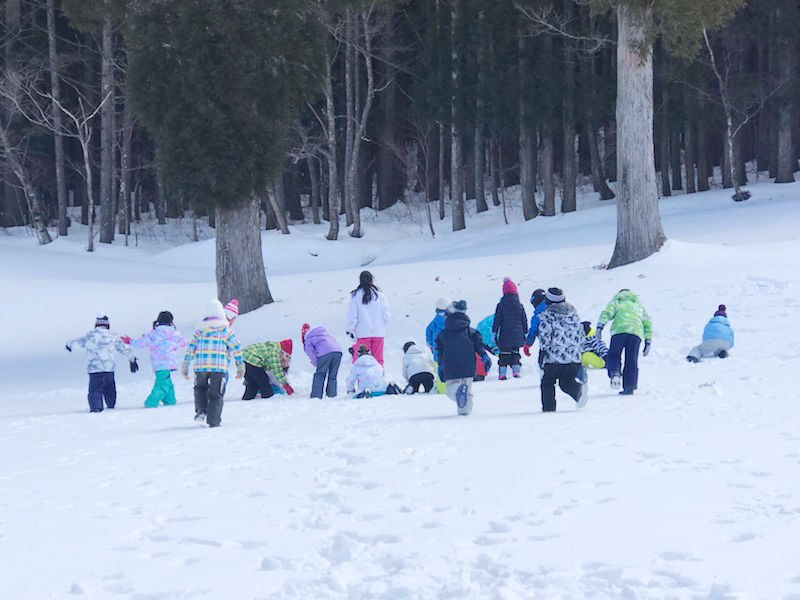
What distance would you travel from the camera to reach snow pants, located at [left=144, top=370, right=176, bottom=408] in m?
12.9

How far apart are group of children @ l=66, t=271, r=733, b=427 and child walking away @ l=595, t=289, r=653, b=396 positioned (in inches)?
0.4

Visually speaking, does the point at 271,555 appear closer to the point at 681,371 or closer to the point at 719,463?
the point at 719,463

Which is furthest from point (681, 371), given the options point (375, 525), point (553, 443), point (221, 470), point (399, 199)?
point (399, 199)

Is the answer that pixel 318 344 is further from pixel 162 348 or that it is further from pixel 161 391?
pixel 161 391

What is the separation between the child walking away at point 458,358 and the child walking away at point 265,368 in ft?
11.5

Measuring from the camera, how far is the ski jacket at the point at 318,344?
42.4ft

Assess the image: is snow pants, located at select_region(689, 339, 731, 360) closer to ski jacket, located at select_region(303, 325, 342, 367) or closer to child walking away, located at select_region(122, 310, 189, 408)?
ski jacket, located at select_region(303, 325, 342, 367)

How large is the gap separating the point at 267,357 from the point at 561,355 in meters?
4.81

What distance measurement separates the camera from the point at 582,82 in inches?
1277

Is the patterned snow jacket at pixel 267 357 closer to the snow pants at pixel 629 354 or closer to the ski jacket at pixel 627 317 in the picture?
the ski jacket at pixel 627 317

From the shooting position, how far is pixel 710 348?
13180 mm

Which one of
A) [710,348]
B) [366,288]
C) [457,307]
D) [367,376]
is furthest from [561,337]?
[710,348]

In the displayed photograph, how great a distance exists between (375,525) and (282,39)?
48.1 ft

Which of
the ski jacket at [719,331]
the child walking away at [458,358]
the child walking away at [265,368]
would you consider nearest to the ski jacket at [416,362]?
the child walking away at [265,368]
